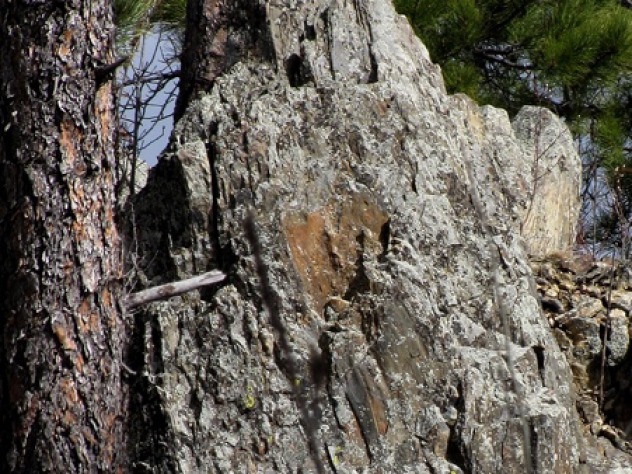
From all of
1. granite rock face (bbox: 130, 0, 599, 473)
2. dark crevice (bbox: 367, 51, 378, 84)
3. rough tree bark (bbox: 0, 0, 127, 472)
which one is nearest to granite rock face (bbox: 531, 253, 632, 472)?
granite rock face (bbox: 130, 0, 599, 473)

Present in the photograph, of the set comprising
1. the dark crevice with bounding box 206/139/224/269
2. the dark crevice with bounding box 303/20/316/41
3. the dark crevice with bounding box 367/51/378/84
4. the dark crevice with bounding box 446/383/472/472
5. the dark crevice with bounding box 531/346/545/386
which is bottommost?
the dark crevice with bounding box 446/383/472/472

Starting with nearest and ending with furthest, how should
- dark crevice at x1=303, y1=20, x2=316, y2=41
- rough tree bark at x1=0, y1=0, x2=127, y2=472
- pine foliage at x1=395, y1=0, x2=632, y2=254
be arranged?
1. rough tree bark at x1=0, y1=0, x2=127, y2=472
2. dark crevice at x1=303, y1=20, x2=316, y2=41
3. pine foliage at x1=395, y1=0, x2=632, y2=254

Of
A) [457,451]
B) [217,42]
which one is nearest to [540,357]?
[457,451]

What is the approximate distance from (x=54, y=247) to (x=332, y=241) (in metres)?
1.17

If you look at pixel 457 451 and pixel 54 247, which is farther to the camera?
pixel 457 451

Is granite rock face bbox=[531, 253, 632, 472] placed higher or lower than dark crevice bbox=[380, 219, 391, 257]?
lower

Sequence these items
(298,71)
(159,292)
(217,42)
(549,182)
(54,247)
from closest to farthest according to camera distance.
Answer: (54,247)
(159,292)
(298,71)
(217,42)
(549,182)

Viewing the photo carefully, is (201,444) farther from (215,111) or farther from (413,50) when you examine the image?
(413,50)

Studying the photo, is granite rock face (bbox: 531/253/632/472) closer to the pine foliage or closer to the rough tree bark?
the pine foliage

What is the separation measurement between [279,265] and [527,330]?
3.45ft

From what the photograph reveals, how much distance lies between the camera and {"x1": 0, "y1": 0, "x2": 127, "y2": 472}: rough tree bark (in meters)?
3.73

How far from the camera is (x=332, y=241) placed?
4418mm

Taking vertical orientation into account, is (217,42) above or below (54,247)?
above

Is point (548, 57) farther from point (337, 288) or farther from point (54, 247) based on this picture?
point (54, 247)
